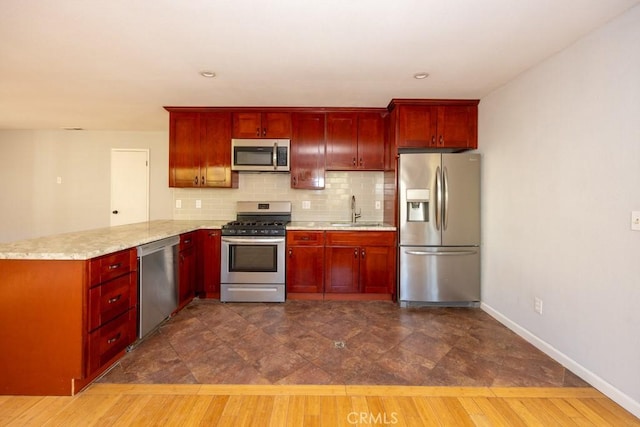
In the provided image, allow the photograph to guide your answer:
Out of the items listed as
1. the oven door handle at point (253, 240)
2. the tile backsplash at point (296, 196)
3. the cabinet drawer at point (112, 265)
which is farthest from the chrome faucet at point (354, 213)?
the cabinet drawer at point (112, 265)

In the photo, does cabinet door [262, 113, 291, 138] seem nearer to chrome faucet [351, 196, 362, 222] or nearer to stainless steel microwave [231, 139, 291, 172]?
stainless steel microwave [231, 139, 291, 172]

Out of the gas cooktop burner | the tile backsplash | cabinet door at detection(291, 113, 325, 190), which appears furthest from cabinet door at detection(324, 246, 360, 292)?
cabinet door at detection(291, 113, 325, 190)

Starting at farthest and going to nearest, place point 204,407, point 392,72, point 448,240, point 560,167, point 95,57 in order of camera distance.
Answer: point 448,240 < point 392,72 < point 95,57 < point 560,167 < point 204,407

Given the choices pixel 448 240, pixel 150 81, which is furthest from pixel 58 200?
pixel 448 240

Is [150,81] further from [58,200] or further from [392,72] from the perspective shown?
[58,200]

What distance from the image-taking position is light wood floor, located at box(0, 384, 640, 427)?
1.66 metres

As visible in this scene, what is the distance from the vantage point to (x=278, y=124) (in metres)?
3.87

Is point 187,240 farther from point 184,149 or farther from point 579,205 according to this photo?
point 579,205

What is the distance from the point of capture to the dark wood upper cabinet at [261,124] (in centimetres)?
386

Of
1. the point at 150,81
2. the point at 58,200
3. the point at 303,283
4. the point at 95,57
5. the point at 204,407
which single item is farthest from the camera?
the point at 58,200

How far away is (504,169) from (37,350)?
4.01 m

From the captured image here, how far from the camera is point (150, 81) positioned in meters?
3.00

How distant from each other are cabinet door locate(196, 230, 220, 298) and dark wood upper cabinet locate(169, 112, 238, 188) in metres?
0.72

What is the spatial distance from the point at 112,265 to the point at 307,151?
8.24 feet
